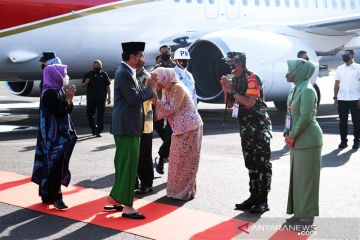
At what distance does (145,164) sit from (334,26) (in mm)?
9541

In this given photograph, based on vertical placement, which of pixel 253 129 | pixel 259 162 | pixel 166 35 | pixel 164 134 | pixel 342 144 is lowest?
pixel 342 144

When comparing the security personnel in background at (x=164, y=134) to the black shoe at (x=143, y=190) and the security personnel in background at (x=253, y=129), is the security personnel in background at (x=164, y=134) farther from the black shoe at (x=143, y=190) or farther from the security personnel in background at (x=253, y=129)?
the security personnel in background at (x=253, y=129)

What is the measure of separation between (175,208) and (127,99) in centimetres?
131

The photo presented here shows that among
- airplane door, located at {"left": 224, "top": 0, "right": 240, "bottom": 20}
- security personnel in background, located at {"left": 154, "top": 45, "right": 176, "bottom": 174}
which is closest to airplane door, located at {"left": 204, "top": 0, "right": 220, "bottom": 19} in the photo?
airplane door, located at {"left": 224, "top": 0, "right": 240, "bottom": 20}

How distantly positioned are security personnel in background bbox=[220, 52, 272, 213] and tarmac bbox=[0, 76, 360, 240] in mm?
205

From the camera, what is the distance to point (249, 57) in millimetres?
13570

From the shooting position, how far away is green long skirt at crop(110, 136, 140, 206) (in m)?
6.17

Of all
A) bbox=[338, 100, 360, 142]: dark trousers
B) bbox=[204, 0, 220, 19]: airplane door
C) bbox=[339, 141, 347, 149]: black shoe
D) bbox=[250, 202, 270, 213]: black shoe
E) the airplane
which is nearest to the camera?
bbox=[250, 202, 270, 213]: black shoe

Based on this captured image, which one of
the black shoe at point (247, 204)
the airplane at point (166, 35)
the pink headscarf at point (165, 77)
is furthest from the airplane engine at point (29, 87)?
the black shoe at point (247, 204)

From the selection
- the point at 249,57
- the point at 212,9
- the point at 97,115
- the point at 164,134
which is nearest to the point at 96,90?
the point at 97,115

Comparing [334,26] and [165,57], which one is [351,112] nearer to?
[165,57]

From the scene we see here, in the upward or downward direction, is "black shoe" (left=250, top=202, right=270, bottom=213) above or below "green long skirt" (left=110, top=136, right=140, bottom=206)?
below

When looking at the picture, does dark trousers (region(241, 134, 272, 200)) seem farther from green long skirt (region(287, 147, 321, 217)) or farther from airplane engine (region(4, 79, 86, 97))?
airplane engine (region(4, 79, 86, 97))

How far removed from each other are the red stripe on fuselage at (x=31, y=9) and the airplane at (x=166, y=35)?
0.7 inches
